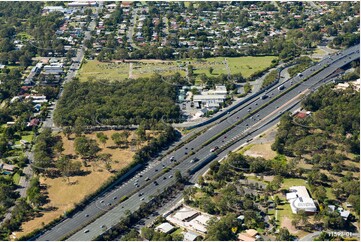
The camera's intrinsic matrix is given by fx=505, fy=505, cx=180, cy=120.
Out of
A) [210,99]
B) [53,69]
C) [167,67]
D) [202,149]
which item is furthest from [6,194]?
[167,67]

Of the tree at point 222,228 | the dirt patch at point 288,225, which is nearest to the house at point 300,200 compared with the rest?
the dirt patch at point 288,225

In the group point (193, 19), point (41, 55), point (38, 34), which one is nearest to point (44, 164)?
point (41, 55)

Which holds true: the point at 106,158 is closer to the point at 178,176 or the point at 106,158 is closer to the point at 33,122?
the point at 178,176

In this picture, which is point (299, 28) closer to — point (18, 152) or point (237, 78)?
point (237, 78)

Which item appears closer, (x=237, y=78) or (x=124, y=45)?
(x=237, y=78)

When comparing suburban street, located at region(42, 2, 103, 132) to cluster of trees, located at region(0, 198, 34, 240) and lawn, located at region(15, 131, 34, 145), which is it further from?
cluster of trees, located at region(0, 198, 34, 240)

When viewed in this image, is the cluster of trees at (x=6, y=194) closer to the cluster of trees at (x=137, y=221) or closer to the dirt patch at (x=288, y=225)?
the cluster of trees at (x=137, y=221)

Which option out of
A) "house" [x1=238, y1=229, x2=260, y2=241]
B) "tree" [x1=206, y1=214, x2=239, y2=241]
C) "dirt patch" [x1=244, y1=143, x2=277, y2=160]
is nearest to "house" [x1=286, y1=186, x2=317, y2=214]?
"house" [x1=238, y1=229, x2=260, y2=241]

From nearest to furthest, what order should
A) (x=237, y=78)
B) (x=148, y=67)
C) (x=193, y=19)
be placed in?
(x=237, y=78) → (x=148, y=67) → (x=193, y=19)
